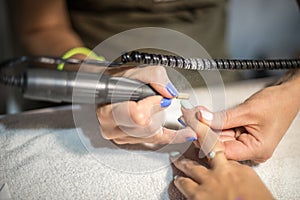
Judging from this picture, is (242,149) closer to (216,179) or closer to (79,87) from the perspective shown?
(216,179)

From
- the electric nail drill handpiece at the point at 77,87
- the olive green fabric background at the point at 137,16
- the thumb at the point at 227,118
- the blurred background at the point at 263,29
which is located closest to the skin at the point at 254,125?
the thumb at the point at 227,118

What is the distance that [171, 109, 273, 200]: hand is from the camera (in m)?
0.48

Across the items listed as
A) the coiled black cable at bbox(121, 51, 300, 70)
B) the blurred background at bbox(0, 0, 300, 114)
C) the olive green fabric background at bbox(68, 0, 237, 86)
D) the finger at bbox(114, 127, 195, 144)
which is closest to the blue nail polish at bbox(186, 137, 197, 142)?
the finger at bbox(114, 127, 195, 144)

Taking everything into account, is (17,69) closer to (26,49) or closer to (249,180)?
(26,49)

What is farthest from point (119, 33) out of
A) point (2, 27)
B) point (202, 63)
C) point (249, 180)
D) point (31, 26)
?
point (2, 27)

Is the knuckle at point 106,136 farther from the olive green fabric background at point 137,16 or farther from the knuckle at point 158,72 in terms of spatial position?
the olive green fabric background at point 137,16

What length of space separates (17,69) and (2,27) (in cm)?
46

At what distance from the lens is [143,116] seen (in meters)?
0.51

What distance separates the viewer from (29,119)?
0.68 metres

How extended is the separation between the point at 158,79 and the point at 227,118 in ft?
→ 0.41

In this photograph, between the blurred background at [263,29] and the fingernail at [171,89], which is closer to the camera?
the fingernail at [171,89]

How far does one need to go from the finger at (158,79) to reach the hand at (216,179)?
0.18 feet

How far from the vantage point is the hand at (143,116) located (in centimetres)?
51

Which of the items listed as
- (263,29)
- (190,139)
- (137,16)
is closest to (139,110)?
(190,139)
